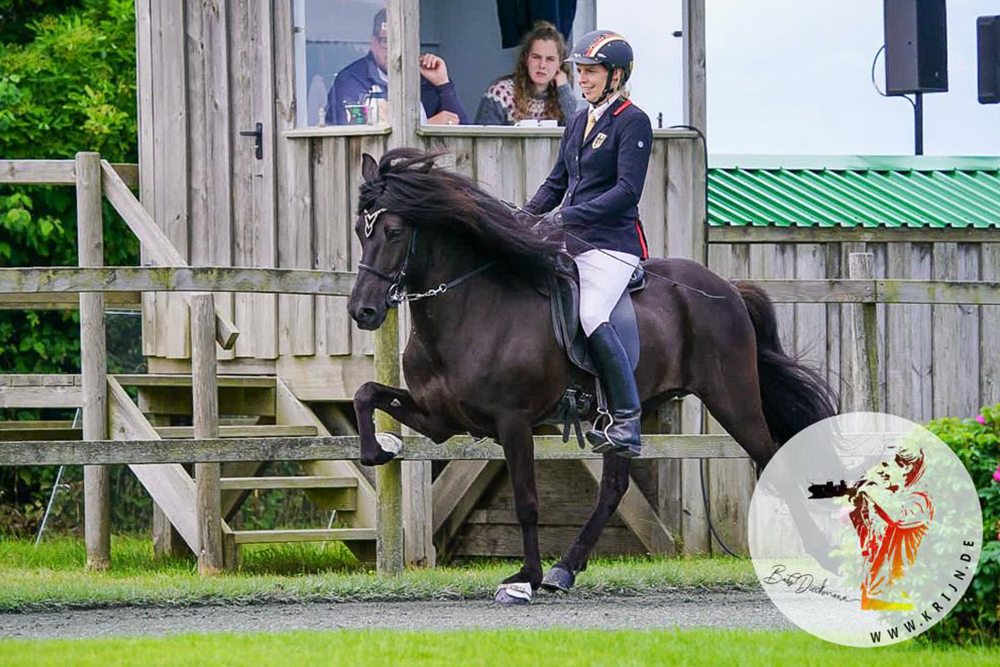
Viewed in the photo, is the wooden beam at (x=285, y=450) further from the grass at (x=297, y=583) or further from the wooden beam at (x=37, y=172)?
the wooden beam at (x=37, y=172)

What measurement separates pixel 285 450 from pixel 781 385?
2.51 m

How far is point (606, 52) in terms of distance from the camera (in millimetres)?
8164

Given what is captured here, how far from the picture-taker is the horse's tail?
8.95 metres

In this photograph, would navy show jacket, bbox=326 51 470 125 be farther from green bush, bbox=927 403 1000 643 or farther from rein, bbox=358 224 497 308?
green bush, bbox=927 403 1000 643

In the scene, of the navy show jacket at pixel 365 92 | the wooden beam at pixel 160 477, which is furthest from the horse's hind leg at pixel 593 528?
the navy show jacket at pixel 365 92

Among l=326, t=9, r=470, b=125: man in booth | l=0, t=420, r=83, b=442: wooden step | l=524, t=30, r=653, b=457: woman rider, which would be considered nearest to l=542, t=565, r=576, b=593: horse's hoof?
l=524, t=30, r=653, b=457: woman rider

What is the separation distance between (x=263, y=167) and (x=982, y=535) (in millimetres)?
6102

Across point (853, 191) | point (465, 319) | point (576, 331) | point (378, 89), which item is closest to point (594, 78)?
point (576, 331)

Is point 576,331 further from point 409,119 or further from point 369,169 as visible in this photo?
point 409,119

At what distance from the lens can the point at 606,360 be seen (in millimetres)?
8008

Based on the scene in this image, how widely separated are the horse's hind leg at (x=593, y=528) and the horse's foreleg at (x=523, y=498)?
5.7 inches

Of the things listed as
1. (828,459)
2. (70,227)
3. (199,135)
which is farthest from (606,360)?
(70,227)

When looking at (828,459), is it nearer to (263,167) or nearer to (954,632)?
(954,632)

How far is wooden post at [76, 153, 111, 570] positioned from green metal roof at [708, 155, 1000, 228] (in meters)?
4.19
